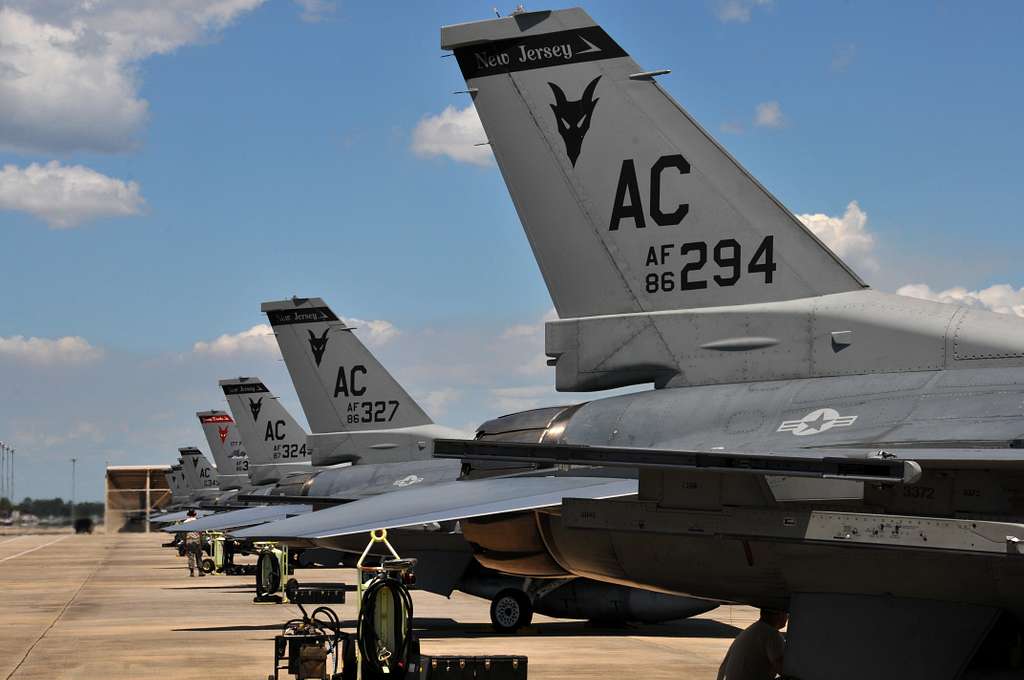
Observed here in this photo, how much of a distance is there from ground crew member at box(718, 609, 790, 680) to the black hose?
7.64 feet

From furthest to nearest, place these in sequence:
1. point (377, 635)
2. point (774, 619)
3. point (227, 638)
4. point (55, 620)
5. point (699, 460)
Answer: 1. point (55, 620)
2. point (227, 638)
3. point (774, 619)
4. point (377, 635)
5. point (699, 460)

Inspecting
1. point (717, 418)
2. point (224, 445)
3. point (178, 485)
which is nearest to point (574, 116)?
point (717, 418)

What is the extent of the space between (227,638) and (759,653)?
1292cm

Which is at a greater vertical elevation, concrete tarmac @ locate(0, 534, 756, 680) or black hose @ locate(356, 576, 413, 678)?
black hose @ locate(356, 576, 413, 678)

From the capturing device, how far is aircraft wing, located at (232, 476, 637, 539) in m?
7.90

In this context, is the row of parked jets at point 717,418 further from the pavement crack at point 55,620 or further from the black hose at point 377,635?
the pavement crack at point 55,620

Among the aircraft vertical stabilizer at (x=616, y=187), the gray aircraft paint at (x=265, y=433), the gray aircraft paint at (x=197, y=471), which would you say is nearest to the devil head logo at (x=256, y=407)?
the gray aircraft paint at (x=265, y=433)

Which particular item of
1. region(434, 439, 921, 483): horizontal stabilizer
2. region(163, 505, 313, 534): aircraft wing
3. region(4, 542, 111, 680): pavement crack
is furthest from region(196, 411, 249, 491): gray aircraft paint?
region(434, 439, 921, 483): horizontal stabilizer

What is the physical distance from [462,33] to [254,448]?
3203 centimetres

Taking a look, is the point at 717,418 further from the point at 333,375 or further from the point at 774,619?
the point at 333,375

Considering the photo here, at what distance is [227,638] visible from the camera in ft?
66.2

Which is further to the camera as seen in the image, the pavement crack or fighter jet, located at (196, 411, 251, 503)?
fighter jet, located at (196, 411, 251, 503)

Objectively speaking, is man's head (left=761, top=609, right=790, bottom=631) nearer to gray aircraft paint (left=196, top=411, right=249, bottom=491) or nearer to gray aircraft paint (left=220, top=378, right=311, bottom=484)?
gray aircraft paint (left=220, top=378, right=311, bottom=484)

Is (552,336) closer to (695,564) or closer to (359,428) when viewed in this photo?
(695,564)
